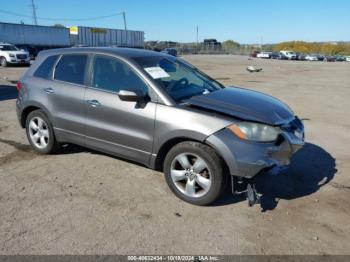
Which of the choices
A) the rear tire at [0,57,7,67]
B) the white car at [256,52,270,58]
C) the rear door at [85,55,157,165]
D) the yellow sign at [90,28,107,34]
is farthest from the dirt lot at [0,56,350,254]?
the white car at [256,52,270,58]

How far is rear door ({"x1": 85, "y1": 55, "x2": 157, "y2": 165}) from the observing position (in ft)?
14.0

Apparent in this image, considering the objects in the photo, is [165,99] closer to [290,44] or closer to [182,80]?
[182,80]

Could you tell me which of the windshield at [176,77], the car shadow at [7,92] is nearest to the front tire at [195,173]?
the windshield at [176,77]

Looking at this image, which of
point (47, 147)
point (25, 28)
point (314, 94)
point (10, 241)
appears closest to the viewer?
point (10, 241)

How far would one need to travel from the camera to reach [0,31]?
3369 centimetres

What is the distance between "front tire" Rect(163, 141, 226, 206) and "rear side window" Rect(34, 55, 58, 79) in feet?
8.41

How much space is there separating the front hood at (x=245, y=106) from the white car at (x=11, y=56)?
78.9 ft

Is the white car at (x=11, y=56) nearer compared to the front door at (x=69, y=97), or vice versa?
the front door at (x=69, y=97)

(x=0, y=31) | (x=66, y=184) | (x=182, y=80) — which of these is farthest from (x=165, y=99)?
(x=0, y=31)

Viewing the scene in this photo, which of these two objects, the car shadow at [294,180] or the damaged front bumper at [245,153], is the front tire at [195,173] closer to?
the damaged front bumper at [245,153]

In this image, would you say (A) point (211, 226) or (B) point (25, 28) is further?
(B) point (25, 28)

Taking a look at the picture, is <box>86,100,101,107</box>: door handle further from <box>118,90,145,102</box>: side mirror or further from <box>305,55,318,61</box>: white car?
<box>305,55,318,61</box>: white car

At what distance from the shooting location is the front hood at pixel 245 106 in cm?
388

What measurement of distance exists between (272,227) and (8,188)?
3.27 m
